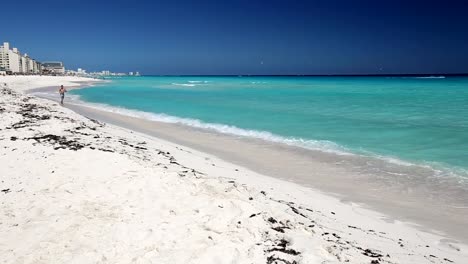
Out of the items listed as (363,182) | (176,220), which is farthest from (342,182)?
(176,220)

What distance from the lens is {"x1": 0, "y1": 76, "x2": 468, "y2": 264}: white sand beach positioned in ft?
12.9

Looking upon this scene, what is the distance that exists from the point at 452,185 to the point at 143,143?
817 cm

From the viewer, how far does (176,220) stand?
15.4 ft

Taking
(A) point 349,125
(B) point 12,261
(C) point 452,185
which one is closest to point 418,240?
(C) point 452,185

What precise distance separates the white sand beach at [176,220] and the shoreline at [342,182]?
1.10 feet

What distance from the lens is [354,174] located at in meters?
8.32

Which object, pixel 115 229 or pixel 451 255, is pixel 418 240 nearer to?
pixel 451 255

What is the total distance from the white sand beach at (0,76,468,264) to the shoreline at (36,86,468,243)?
336mm

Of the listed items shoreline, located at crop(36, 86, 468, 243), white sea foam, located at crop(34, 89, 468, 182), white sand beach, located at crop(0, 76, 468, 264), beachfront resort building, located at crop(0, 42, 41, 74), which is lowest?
shoreline, located at crop(36, 86, 468, 243)

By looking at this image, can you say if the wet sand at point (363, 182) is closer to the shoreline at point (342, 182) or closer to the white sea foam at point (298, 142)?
the shoreline at point (342, 182)

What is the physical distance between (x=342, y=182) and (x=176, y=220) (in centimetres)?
438

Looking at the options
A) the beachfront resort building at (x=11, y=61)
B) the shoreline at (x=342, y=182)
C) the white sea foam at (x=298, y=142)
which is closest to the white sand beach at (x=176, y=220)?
the shoreline at (x=342, y=182)

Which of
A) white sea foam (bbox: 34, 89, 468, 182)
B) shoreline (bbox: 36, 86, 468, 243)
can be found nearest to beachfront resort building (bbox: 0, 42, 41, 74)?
white sea foam (bbox: 34, 89, 468, 182)

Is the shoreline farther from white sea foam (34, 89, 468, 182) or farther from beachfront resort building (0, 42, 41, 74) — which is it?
beachfront resort building (0, 42, 41, 74)
